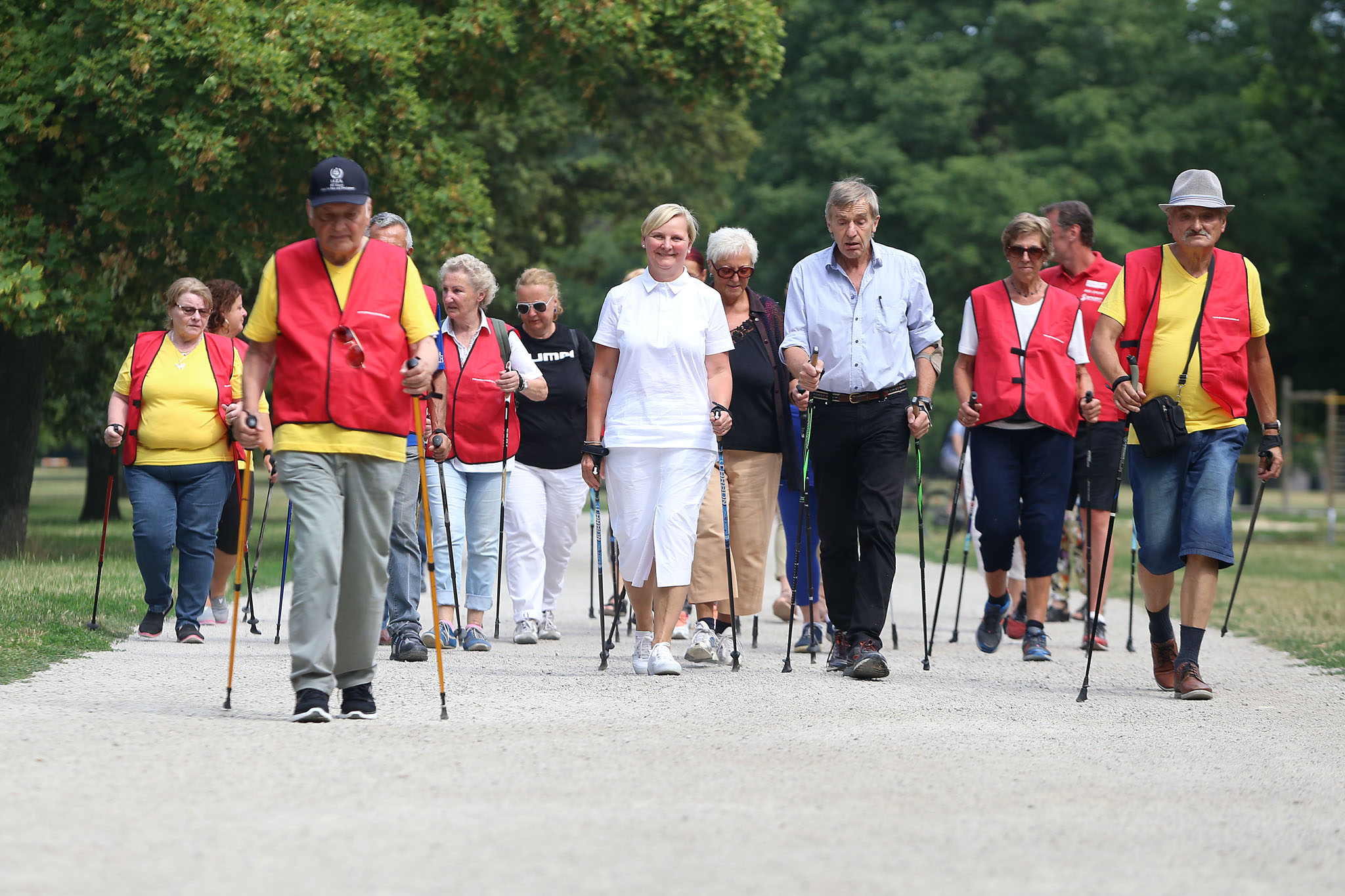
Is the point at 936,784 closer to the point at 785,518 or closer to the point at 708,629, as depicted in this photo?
the point at 708,629

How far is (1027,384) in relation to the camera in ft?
31.9

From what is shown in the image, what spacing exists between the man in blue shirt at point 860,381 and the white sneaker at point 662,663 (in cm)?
87

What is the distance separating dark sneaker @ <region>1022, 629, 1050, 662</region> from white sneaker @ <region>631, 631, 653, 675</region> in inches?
89.3

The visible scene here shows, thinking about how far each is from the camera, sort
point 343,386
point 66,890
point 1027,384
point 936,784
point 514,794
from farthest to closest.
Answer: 1. point 1027,384
2. point 343,386
3. point 936,784
4. point 514,794
5. point 66,890

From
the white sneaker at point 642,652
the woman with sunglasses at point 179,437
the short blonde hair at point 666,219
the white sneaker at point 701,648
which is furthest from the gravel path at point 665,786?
the short blonde hair at point 666,219

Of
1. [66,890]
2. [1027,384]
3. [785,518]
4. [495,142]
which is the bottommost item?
[66,890]

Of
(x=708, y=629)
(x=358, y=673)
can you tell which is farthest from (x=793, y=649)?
(x=358, y=673)

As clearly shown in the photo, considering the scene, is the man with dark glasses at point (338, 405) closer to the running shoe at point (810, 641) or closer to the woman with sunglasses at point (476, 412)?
the woman with sunglasses at point (476, 412)

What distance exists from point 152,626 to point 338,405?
391cm

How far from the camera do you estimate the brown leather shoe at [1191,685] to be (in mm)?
7992

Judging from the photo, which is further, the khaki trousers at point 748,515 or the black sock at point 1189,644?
the khaki trousers at point 748,515

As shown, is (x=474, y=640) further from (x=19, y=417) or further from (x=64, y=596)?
(x=19, y=417)

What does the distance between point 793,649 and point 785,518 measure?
1.06 metres

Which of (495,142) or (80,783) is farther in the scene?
(495,142)
